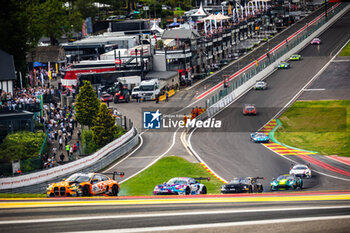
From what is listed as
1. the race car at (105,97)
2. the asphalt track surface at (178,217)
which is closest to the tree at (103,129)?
the race car at (105,97)

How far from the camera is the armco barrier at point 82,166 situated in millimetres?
40241

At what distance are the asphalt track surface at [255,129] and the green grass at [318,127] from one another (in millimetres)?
2529

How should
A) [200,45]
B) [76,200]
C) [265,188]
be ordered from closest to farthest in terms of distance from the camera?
[76,200], [265,188], [200,45]

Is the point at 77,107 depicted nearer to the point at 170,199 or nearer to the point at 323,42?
the point at 170,199

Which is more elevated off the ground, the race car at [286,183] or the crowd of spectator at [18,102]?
the crowd of spectator at [18,102]

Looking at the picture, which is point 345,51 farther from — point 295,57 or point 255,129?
point 255,129

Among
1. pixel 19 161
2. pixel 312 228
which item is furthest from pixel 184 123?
pixel 312 228

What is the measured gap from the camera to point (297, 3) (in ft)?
514

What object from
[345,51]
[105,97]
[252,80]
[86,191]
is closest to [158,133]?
[105,97]

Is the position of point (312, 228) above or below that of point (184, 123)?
above

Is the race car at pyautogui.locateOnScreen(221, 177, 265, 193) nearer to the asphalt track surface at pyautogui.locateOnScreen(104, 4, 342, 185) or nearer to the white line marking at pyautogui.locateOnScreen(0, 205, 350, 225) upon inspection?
the white line marking at pyautogui.locateOnScreen(0, 205, 350, 225)

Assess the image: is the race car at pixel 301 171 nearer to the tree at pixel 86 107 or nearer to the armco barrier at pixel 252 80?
the tree at pixel 86 107

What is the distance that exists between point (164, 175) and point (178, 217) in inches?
944

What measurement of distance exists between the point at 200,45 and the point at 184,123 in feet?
110
